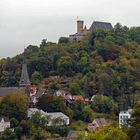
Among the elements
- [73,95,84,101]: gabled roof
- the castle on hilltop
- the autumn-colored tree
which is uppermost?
the castle on hilltop

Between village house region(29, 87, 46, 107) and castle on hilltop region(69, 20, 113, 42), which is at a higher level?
castle on hilltop region(69, 20, 113, 42)

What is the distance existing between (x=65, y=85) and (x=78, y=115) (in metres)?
16.9

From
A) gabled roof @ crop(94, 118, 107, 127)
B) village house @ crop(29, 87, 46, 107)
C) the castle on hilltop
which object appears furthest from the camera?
the castle on hilltop

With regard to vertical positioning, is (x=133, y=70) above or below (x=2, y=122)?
above

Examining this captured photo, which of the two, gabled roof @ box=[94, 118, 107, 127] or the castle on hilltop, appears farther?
the castle on hilltop

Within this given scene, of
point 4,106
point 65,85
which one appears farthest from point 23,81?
point 4,106

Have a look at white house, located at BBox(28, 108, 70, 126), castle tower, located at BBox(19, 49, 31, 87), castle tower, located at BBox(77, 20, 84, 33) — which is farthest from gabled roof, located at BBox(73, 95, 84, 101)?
castle tower, located at BBox(77, 20, 84, 33)

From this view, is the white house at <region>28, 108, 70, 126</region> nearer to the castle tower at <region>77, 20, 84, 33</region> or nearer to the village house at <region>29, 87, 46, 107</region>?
the village house at <region>29, 87, 46, 107</region>

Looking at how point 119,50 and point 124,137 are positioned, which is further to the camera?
point 119,50

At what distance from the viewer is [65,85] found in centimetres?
10781

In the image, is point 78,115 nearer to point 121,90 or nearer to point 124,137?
point 121,90

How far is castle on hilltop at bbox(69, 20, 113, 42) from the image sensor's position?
138 meters

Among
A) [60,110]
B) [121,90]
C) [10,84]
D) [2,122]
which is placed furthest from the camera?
[10,84]

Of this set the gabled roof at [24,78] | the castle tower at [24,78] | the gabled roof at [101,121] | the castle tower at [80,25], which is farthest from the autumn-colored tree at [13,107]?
the castle tower at [80,25]
